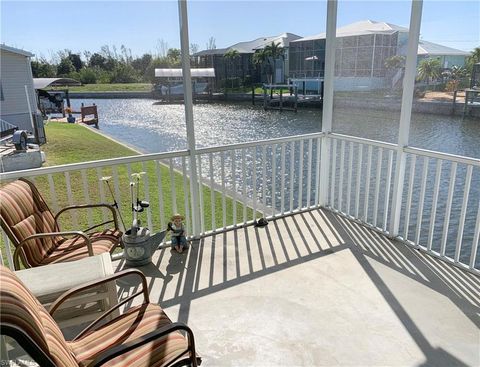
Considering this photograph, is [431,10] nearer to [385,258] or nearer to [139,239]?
[385,258]

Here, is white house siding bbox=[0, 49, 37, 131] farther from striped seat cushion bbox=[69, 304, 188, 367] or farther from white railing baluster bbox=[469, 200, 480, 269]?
white railing baluster bbox=[469, 200, 480, 269]

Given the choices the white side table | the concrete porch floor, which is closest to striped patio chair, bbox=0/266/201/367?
the white side table

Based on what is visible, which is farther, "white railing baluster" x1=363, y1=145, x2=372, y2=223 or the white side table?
"white railing baluster" x1=363, y1=145, x2=372, y2=223

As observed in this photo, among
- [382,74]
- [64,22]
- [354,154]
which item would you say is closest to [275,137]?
[354,154]

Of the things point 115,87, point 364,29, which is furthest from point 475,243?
point 115,87

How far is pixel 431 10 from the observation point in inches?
117

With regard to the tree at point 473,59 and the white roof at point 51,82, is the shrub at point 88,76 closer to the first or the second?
the white roof at point 51,82

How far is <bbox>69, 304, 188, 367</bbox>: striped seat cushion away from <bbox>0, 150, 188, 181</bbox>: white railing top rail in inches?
62.0

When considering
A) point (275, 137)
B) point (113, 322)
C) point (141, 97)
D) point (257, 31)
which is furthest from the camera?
point (275, 137)

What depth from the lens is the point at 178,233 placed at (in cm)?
336

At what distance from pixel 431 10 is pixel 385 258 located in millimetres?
2138

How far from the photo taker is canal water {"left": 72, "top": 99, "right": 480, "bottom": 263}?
307 centimetres

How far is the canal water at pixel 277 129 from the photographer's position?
307 cm

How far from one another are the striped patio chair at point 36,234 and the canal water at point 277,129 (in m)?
0.97
